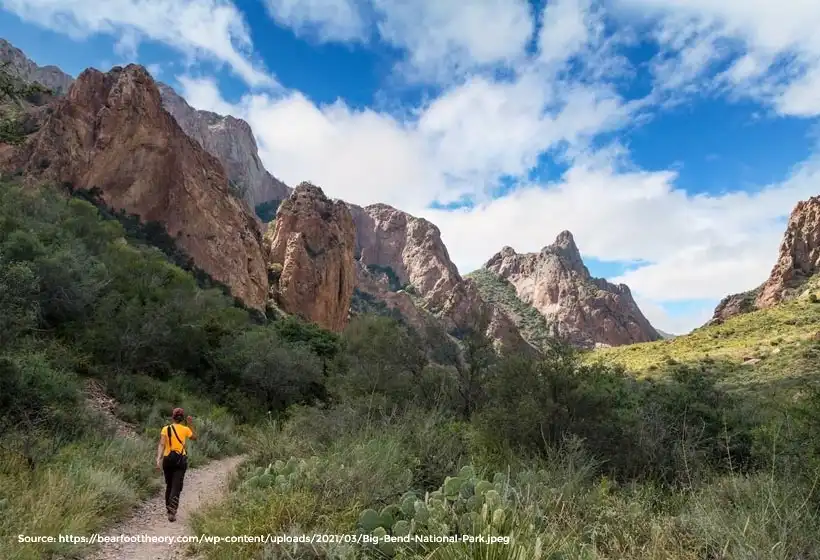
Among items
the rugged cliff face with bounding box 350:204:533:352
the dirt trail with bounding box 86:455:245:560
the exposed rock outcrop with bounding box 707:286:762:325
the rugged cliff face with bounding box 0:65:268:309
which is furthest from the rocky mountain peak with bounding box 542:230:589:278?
the dirt trail with bounding box 86:455:245:560

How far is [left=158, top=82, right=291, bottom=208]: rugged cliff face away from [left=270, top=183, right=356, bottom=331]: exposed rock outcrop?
53485 millimetres

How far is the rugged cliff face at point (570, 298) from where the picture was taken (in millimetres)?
120562

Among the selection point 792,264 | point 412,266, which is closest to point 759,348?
point 792,264

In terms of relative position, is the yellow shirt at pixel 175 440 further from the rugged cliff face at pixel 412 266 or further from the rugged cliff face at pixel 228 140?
the rugged cliff face at pixel 228 140

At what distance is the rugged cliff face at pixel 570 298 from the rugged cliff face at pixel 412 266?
81.6 ft

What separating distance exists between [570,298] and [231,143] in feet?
322

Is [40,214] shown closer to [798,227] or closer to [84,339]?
[84,339]

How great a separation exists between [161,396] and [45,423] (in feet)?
25.4

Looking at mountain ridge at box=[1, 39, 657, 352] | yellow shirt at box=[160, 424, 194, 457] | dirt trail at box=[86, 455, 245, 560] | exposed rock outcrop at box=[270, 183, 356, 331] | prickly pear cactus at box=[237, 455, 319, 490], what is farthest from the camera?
mountain ridge at box=[1, 39, 657, 352]

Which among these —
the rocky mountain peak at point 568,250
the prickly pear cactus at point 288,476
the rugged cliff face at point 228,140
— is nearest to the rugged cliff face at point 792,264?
the rocky mountain peak at point 568,250

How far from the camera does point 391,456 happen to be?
5.75m

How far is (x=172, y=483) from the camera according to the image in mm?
6977

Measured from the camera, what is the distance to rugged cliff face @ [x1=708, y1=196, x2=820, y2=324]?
7612cm

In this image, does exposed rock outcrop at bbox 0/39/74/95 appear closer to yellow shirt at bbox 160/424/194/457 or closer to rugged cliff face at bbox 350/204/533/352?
rugged cliff face at bbox 350/204/533/352
